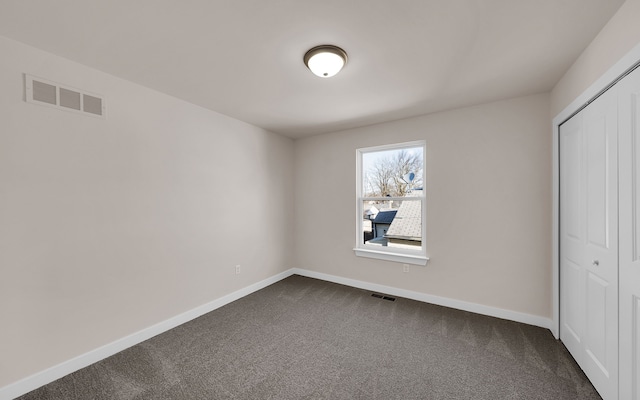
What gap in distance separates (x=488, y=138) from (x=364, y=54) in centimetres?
194

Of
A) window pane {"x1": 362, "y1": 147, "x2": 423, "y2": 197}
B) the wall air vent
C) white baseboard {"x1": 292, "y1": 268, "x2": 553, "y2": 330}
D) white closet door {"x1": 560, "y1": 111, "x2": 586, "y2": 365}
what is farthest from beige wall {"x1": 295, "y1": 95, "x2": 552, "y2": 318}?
the wall air vent

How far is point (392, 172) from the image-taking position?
3711mm

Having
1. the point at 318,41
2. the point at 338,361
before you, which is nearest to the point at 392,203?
the point at 338,361

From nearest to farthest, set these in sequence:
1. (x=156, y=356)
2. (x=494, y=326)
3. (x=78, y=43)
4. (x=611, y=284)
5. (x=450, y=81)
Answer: (x=611, y=284), (x=78, y=43), (x=156, y=356), (x=450, y=81), (x=494, y=326)

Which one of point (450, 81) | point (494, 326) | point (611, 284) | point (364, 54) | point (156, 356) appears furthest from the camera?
point (494, 326)

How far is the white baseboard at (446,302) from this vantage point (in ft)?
8.74

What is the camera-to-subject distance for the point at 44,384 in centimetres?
186

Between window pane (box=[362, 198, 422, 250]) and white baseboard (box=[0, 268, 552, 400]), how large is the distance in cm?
67

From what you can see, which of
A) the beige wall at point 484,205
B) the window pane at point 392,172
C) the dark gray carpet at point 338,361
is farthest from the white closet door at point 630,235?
the window pane at point 392,172

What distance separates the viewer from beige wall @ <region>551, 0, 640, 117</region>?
1.38 m

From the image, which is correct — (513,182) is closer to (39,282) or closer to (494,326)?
(494,326)

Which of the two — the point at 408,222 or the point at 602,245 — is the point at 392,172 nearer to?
the point at 408,222

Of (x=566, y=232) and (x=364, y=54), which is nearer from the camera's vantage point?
(x=364, y=54)

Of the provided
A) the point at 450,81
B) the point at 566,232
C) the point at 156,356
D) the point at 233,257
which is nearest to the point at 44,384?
the point at 156,356
